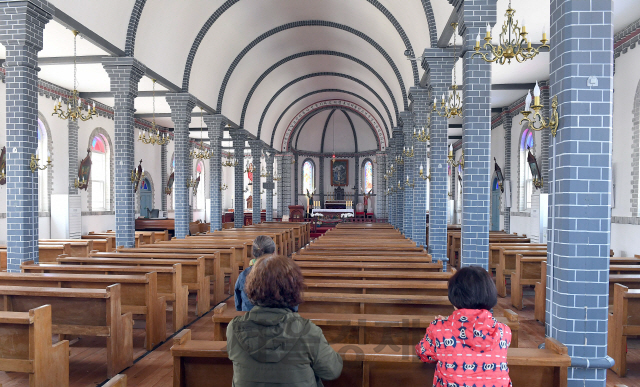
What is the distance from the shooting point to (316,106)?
26.8 m

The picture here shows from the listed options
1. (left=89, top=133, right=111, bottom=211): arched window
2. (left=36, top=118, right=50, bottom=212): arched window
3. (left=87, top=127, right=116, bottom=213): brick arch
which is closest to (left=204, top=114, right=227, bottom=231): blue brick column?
(left=87, top=127, right=116, bottom=213): brick arch

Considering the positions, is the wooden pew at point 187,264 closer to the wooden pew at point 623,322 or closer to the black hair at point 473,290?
the black hair at point 473,290

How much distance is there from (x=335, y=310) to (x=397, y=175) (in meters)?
14.3

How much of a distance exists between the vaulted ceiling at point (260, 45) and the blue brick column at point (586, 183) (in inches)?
218

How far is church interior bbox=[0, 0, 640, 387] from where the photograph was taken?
3.42 meters

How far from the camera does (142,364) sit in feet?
15.5

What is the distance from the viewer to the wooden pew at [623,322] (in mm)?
4523

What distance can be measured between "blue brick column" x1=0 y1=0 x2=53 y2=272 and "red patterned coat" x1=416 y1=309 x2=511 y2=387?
6932mm

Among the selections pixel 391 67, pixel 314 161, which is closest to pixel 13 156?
pixel 391 67

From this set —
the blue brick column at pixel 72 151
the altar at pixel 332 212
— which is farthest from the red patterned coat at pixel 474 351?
the altar at pixel 332 212

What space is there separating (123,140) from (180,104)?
3172mm

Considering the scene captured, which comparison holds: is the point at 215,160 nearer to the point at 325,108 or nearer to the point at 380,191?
the point at 325,108

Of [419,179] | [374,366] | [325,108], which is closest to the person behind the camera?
[374,366]

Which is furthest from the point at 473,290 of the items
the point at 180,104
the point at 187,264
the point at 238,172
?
the point at 238,172
